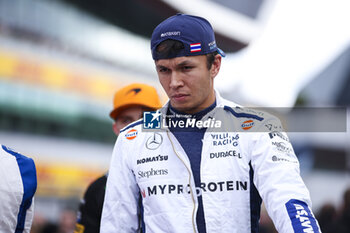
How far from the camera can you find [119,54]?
108ft

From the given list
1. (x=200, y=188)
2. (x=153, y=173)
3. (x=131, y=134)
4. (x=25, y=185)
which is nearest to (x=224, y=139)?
(x=200, y=188)

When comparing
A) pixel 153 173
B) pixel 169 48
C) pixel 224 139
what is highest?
pixel 169 48

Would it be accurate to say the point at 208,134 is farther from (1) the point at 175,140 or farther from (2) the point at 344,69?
(2) the point at 344,69

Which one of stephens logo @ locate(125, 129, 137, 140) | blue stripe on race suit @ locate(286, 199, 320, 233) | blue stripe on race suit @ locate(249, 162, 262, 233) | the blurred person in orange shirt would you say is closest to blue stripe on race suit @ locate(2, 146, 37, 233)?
stephens logo @ locate(125, 129, 137, 140)

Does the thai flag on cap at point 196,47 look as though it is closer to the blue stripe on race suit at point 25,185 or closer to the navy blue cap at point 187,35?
the navy blue cap at point 187,35

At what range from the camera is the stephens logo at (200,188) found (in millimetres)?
2240

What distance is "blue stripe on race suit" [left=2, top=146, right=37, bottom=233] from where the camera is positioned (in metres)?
2.40

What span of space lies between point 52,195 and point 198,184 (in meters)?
21.0

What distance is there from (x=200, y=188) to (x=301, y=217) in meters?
0.50

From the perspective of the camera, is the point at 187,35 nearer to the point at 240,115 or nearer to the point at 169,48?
the point at 169,48

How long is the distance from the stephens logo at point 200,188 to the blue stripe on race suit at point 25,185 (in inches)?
22.8

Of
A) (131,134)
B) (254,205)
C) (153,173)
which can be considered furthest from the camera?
(131,134)

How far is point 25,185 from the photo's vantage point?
94.4 inches

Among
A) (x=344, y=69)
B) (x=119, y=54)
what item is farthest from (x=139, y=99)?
(x=344, y=69)
